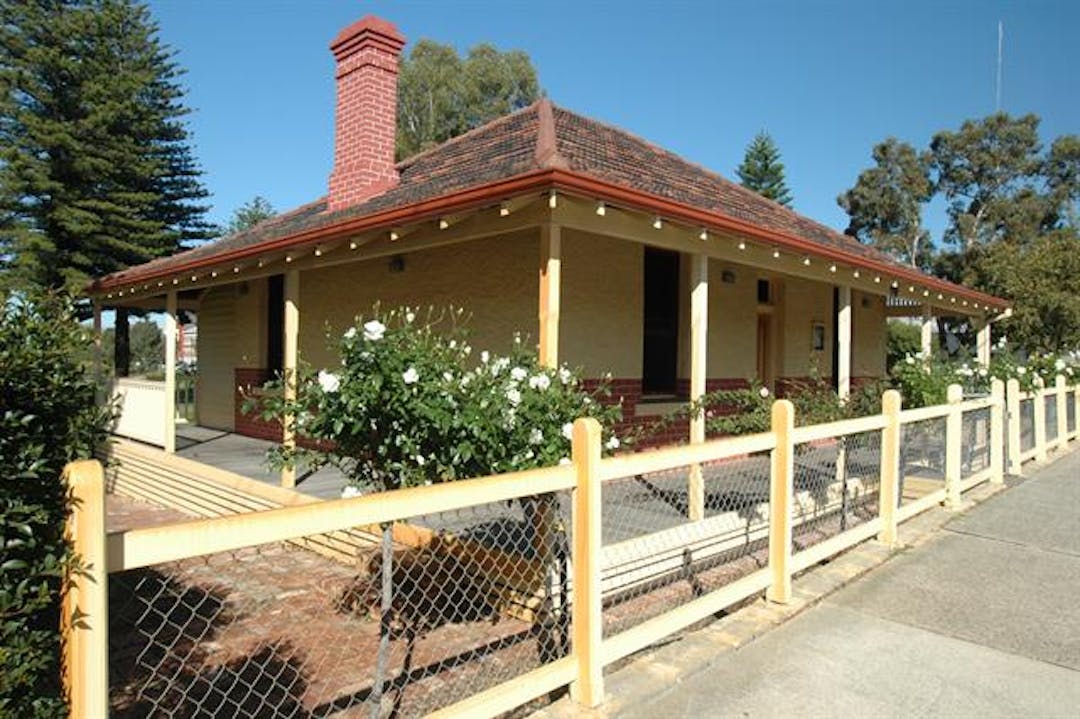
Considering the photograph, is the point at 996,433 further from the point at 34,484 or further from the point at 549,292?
the point at 34,484

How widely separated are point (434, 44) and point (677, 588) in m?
40.6

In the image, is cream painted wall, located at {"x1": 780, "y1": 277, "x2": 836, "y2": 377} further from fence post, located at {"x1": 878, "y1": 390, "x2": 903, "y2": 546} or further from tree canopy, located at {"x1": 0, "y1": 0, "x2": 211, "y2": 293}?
tree canopy, located at {"x1": 0, "y1": 0, "x2": 211, "y2": 293}

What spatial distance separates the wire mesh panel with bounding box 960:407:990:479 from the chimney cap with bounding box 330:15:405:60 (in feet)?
28.0

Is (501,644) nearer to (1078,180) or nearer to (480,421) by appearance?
(480,421)

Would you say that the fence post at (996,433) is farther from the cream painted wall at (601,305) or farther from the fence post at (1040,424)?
the cream painted wall at (601,305)

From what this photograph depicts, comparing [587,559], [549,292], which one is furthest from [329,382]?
[549,292]

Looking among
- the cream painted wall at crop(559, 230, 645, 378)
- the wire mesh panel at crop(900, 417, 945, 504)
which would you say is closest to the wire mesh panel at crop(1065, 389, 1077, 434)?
the wire mesh panel at crop(900, 417, 945, 504)

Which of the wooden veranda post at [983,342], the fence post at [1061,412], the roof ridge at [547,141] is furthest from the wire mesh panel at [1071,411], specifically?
the roof ridge at [547,141]

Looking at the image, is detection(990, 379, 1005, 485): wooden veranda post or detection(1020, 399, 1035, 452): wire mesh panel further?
detection(1020, 399, 1035, 452): wire mesh panel

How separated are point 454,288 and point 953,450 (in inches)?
216

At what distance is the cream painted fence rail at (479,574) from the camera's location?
2.30 meters

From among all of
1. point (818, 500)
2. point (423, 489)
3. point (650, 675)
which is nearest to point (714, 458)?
point (650, 675)

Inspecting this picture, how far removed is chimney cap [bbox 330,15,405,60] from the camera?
33.1 ft

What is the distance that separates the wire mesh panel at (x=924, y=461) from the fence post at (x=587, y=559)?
187 inches
